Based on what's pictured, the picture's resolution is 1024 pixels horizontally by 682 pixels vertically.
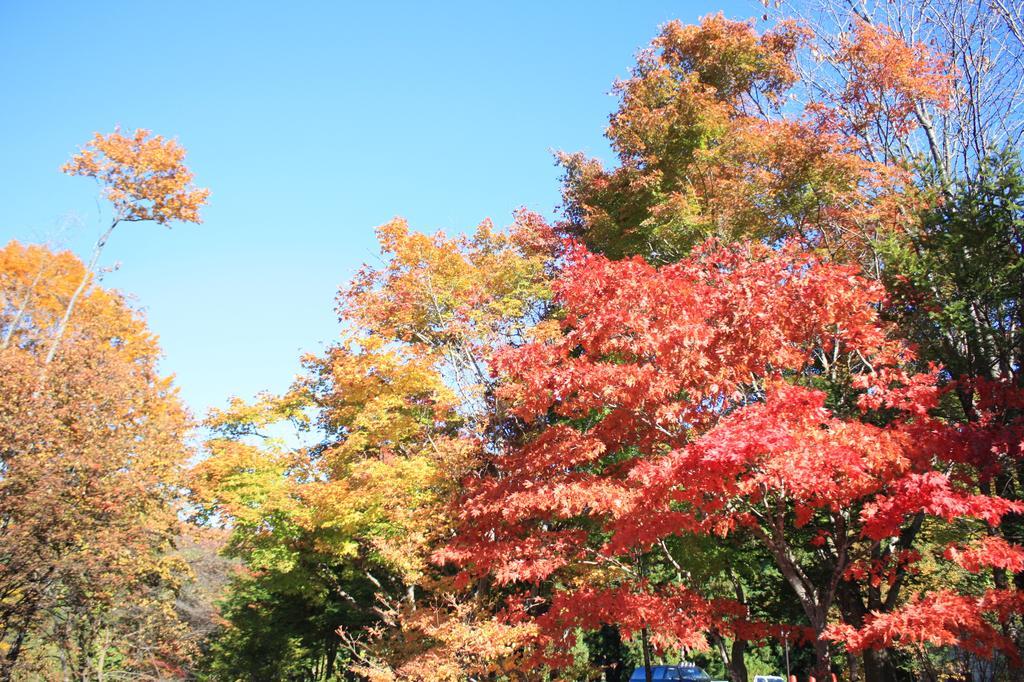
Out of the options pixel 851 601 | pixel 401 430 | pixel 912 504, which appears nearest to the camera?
pixel 912 504

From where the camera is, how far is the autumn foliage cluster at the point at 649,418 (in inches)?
285

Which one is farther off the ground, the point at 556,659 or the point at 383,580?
the point at 383,580

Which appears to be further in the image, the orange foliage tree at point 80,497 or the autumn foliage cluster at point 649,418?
the orange foliage tree at point 80,497

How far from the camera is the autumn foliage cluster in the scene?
7.23m

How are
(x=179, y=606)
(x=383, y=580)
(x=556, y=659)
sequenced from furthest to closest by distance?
(x=179, y=606) < (x=383, y=580) < (x=556, y=659)

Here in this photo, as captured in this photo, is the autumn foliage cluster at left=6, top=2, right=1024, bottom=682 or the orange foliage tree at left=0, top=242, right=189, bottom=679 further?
the orange foliage tree at left=0, top=242, right=189, bottom=679

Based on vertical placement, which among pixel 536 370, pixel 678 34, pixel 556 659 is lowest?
pixel 556 659

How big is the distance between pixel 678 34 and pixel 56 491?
15287mm

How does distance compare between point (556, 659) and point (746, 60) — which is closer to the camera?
point (556, 659)

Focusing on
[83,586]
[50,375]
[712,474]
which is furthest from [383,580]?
[712,474]

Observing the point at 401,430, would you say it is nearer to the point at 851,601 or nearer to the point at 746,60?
the point at 851,601

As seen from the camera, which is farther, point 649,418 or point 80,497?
point 80,497

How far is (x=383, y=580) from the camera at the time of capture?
1533cm

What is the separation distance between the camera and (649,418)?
7.98 meters
